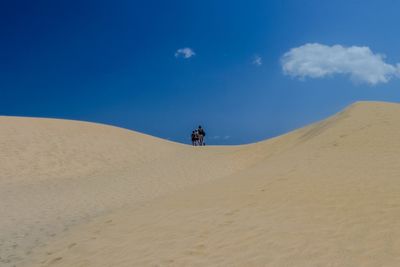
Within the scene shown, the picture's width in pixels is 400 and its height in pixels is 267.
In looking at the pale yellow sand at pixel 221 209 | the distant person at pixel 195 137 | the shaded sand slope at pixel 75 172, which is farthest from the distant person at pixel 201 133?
the pale yellow sand at pixel 221 209

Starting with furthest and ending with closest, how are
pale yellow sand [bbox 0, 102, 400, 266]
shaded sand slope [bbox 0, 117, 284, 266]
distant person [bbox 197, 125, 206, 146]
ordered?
distant person [bbox 197, 125, 206, 146], shaded sand slope [bbox 0, 117, 284, 266], pale yellow sand [bbox 0, 102, 400, 266]

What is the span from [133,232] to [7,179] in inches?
606

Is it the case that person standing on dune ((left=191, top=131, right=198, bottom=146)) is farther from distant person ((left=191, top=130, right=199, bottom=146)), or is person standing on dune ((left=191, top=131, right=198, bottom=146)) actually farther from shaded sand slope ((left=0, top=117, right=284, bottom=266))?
shaded sand slope ((left=0, top=117, right=284, bottom=266))

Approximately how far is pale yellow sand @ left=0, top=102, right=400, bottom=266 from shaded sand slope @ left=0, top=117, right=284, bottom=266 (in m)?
0.09

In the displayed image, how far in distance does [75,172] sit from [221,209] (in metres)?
16.1

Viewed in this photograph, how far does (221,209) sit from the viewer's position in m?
10.1

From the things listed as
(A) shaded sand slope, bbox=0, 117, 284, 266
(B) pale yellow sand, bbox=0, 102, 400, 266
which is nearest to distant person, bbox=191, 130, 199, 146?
(A) shaded sand slope, bbox=0, 117, 284, 266

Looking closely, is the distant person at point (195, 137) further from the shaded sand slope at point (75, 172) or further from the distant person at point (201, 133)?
the shaded sand slope at point (75, 172)

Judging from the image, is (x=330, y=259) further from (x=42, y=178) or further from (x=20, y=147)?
(x=20, y=147)

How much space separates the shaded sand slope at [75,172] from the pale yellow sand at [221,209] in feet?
0.31

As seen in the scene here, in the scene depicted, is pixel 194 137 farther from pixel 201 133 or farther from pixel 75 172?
pixel 75 172

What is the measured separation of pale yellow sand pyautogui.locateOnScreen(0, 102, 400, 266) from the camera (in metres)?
6.80

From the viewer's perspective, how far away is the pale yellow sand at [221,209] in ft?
22.3

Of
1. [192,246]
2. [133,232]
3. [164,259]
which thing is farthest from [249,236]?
A: [133,232]
